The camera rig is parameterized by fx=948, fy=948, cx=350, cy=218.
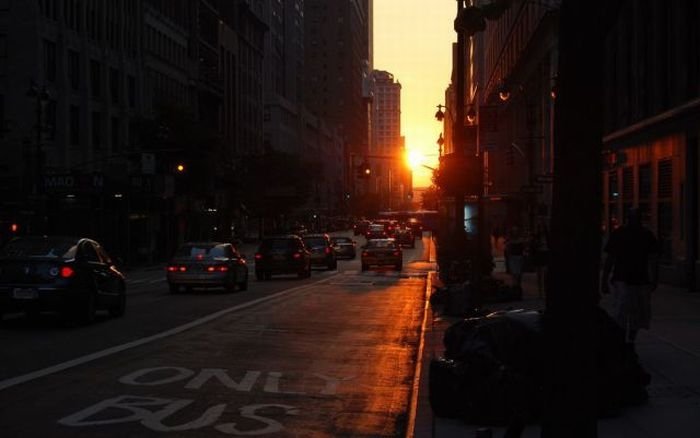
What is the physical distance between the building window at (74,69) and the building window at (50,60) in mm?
1850

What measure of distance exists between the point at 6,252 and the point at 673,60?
18.1 meters

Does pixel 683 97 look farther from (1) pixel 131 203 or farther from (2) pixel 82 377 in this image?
(1) pixel 131 203

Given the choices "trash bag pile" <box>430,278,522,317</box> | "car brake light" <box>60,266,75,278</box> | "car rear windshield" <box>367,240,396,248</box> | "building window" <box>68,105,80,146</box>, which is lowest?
"trash bag pile" <box>430,278,522,317</box>

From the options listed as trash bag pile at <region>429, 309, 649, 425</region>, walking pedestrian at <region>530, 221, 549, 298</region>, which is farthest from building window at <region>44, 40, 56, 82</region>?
trash bag pile at <region>429, 309, 649, 425</region>

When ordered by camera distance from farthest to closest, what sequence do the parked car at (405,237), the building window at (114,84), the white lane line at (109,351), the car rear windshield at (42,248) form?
the parked car at (405,237) → the building window at (114,84) → the car rear windshield at (42,248) → the white lane line at (109,351)

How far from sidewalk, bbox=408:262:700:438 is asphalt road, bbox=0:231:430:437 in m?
0.35

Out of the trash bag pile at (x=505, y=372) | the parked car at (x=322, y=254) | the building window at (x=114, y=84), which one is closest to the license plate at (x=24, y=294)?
the trash bag pile at (x=505, y=372)

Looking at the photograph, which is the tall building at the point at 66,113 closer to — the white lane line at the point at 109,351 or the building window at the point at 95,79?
the building window at the point at 95,79

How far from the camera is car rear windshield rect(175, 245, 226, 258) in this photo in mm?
27750

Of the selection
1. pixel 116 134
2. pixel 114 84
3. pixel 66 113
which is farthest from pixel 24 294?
pixel 114 84

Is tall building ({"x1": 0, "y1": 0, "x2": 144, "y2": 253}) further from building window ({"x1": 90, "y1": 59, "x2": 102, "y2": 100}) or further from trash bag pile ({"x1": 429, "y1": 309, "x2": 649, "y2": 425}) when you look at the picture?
trash bag pile ({"x1": 429, "y1": 309, "x2": 649, "y2": 425})

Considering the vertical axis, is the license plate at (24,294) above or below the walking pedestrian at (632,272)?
below

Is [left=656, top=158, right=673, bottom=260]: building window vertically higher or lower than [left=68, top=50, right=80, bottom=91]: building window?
lower

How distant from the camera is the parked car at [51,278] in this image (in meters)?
16.5
